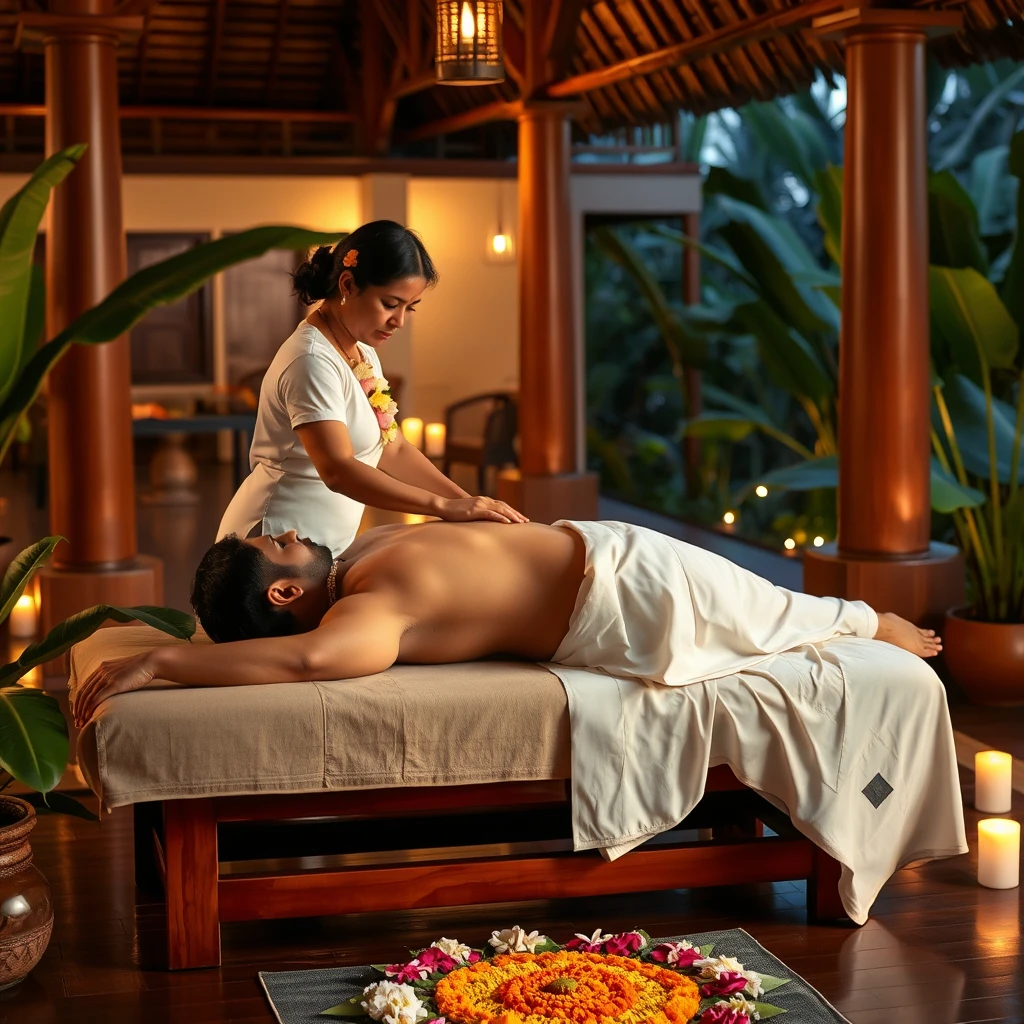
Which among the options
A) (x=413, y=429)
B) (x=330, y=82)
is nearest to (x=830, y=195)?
(x=413, y=429)

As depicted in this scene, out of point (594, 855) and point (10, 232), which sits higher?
point (10, 232)

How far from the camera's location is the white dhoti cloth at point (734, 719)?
2652 millimetres

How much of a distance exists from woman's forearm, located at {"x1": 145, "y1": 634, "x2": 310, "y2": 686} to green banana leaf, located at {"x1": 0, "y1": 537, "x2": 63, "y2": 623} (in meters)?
0.24

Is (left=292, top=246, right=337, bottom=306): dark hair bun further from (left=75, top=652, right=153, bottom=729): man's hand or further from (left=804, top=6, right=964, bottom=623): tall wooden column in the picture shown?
(left=804, top=6, right=964, bottom=623): tall wooden column

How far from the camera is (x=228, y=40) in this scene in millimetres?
10023

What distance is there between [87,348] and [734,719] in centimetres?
269

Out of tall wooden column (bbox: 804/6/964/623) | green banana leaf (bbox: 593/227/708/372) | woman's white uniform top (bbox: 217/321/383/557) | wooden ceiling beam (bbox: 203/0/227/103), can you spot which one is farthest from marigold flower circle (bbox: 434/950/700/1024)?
wooden ceiling beam (bbox: 203/0/227/103)

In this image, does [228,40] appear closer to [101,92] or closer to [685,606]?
[101,92]

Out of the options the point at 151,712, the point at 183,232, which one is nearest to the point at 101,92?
the point at 151,712

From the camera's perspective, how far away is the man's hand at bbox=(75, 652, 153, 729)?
8.15 ft

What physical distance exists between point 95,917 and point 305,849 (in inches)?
15.6

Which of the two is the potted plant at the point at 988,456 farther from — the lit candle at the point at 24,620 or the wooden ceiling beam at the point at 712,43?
the lit candle at the point at 24,620

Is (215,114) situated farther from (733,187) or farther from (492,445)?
(733,187)

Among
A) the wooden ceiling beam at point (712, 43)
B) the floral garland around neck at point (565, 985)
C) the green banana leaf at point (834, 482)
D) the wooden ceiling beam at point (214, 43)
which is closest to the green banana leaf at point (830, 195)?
the wooden ceiling beam at point (712, 43)
